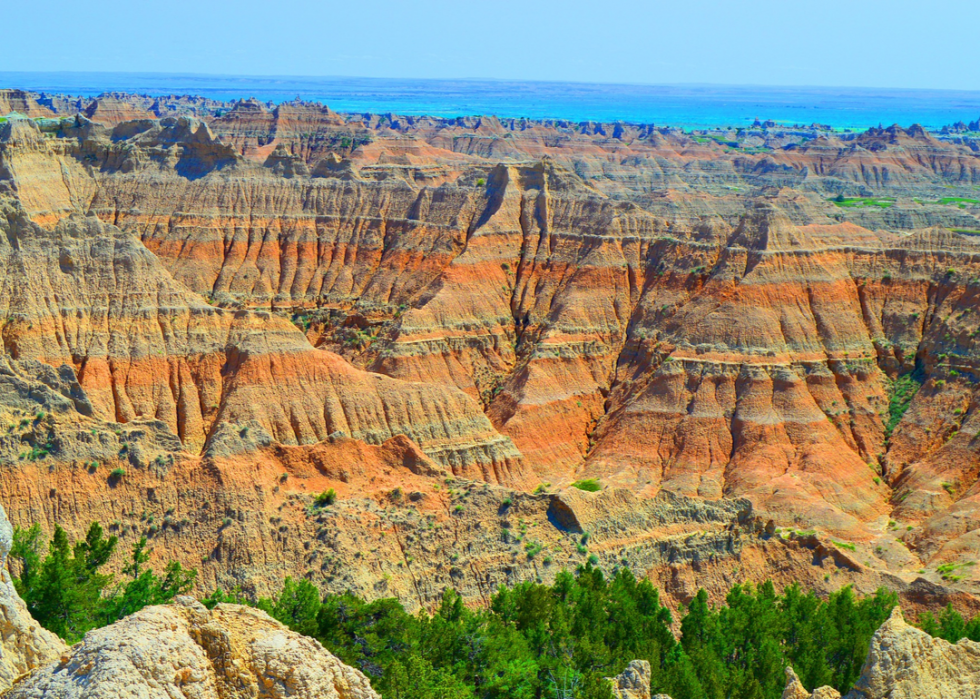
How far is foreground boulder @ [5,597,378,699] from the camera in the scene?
71.8ft

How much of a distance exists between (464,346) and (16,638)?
75537mm

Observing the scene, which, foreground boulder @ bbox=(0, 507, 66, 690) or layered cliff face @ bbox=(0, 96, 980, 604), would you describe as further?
layered cliff face @ bbox=(0, 96, 980, 604)

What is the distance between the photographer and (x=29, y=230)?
81.9 m

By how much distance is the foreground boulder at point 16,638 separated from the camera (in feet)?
84.0

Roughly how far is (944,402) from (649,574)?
38.0m

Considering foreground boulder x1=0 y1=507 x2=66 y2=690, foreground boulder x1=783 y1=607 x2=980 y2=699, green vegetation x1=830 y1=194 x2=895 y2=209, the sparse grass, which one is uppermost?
foreground boulder x1=0 y1=507 x2=66 y2=690

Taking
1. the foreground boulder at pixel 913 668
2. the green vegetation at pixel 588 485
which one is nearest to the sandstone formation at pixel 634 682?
the foreground boulder at pixel 913 668

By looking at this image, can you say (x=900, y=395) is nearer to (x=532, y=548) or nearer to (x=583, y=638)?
(x=532, y=548)

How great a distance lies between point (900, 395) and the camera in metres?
92.6

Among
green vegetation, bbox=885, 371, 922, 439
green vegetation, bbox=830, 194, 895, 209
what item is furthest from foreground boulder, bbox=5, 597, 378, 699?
green vegetation, bbox=830, 194, 895, 209

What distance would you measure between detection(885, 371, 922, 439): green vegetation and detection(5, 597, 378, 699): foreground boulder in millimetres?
74516

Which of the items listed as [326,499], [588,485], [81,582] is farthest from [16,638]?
[588,485]

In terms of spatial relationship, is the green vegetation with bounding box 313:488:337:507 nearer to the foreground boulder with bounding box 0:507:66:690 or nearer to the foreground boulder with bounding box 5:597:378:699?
the foreground boulder with bounding box 0:507:66:690

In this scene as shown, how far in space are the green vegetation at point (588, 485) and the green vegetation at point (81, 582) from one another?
104 feet
